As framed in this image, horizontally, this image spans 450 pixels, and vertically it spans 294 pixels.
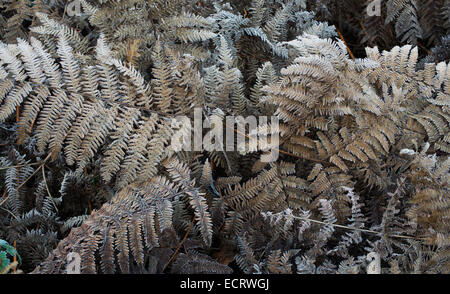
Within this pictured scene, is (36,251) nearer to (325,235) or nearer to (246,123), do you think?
(246,123)

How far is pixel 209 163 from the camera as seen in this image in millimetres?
1707

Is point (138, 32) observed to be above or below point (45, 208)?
above

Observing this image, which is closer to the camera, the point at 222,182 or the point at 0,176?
the point at 222,182

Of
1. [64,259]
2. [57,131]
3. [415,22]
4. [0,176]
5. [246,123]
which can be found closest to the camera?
[64,259]

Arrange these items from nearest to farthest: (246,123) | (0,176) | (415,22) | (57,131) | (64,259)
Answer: (64,259), (57,131), (246,123), (0,176), (415,22)

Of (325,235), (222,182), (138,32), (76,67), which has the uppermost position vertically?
(138,32)

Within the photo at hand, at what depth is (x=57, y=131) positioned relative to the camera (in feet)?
5.34

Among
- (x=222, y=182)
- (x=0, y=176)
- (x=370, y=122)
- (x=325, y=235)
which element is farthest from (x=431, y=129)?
(x=0, y=176)

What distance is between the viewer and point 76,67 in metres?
1.68

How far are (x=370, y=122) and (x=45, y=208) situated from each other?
1.40m

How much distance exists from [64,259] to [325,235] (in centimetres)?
92

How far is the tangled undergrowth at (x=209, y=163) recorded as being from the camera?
1.52 meters

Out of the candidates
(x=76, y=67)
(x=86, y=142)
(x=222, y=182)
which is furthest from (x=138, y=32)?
(x=222, y=182)

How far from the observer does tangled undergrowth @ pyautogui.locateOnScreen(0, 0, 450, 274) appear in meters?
1.52
